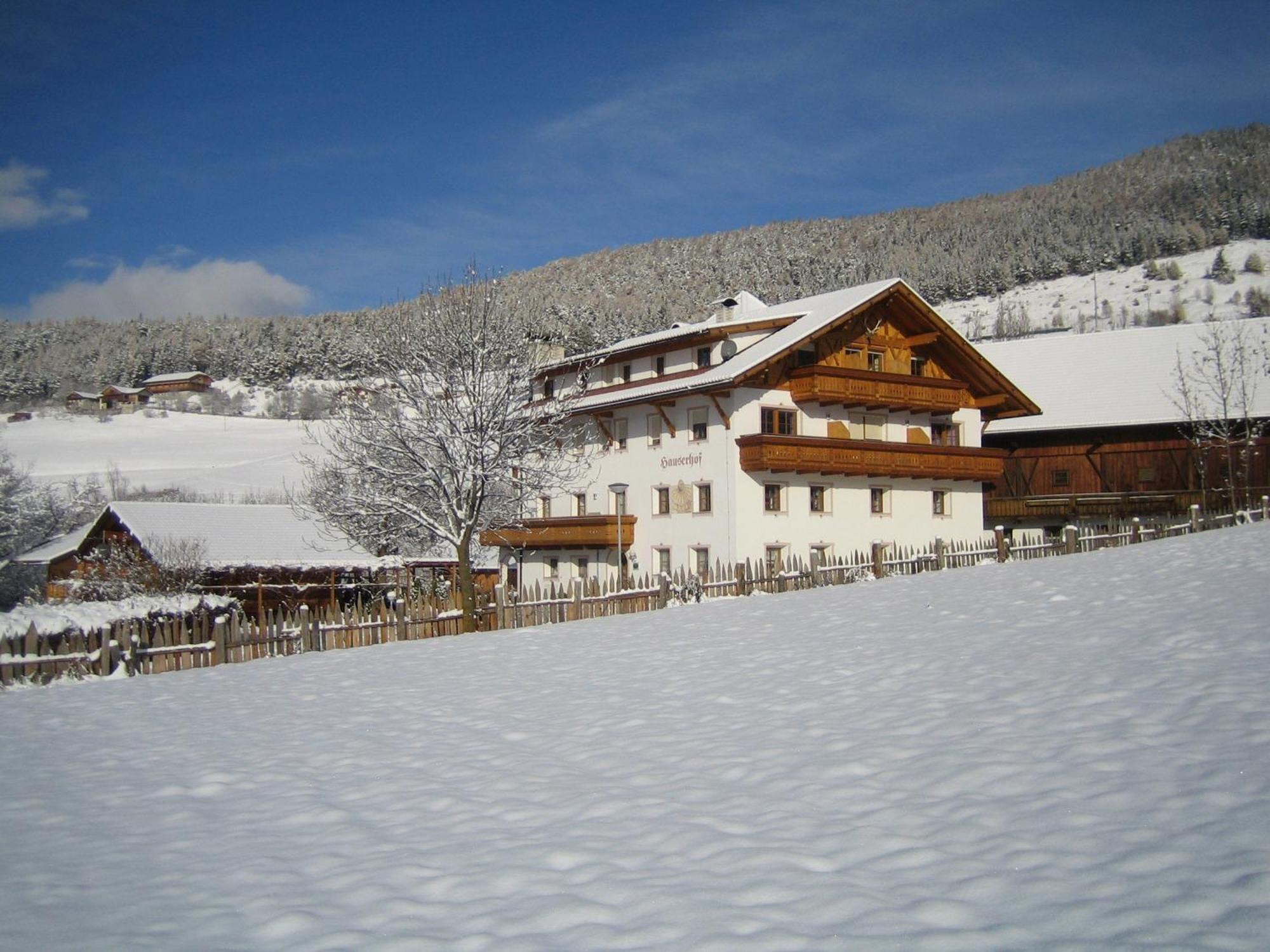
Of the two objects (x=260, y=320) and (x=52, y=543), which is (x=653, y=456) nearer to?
(x=52, y=543)

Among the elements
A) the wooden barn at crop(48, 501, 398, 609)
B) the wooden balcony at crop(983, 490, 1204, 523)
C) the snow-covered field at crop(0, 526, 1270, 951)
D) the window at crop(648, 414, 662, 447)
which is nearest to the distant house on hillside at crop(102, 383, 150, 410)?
the wooden barn at crop(48, 501, 398, 609)

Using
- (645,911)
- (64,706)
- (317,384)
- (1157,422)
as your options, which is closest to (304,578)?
(64,706)

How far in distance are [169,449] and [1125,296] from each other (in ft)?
437

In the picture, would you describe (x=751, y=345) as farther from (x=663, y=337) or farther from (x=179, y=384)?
(x=179, y=384)

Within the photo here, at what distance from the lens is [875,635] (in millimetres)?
16250

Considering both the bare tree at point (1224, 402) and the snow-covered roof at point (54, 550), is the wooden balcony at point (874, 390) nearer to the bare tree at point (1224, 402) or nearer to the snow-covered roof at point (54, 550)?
the bare tree at point (1224, 402)

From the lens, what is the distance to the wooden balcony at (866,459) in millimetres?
36688

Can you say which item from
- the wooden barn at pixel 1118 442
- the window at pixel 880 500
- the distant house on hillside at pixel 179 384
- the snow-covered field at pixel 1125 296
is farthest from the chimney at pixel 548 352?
the distant house on hillside at pixel 179 384

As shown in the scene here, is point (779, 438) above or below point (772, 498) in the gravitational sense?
above

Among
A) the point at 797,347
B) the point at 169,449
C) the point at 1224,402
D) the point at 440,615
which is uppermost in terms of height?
the point at 169,449

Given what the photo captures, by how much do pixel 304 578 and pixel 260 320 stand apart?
527 feet

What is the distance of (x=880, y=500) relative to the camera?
136 feet

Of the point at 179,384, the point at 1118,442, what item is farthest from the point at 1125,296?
the point at 179,384

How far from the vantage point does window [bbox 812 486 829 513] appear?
130 feet
